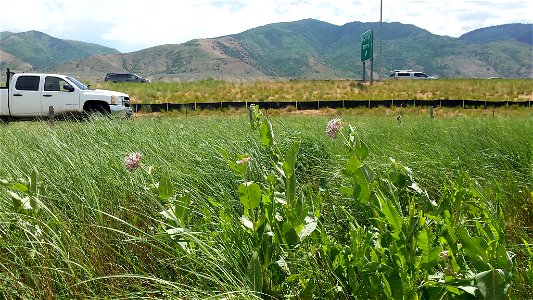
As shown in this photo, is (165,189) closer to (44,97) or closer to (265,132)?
(265,132)

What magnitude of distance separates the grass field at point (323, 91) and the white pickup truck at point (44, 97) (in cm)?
1156

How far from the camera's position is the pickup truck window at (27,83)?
1669 centimetres

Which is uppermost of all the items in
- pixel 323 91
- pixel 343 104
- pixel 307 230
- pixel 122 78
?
pixel 122 78

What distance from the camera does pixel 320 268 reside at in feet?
8.93

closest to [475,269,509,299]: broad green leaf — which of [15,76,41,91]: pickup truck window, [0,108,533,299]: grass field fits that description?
[0,108,533,299]: grass field

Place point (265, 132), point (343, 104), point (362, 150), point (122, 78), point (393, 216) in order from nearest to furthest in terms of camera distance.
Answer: point (393, 216) < point (362, 150) < point (265, 132) < point (343, 104) < point (122, 78)

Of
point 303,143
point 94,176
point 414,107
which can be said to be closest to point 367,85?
point 414,107

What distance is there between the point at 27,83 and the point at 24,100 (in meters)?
0.57

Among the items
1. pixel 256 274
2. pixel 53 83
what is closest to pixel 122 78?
pixel 53 83

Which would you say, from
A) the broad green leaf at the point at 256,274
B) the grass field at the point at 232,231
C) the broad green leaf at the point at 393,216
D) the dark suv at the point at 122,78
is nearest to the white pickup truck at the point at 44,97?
the grass field at the point at 232,231

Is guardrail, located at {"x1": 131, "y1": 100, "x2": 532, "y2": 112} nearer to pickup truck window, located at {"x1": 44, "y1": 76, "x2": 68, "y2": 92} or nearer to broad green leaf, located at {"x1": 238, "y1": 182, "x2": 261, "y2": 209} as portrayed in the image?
pickup truck window, located at {"x1": 44, "y1": 76, "x2": 68, "y2": 92}

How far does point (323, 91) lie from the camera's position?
3378cm

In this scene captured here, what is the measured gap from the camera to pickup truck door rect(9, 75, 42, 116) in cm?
1656

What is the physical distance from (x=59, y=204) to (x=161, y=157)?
1195mm
